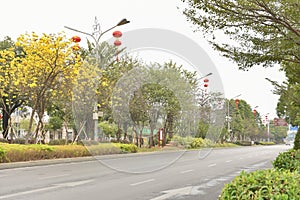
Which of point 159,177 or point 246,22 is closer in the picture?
point 246,22

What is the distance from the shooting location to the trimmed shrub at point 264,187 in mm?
5570

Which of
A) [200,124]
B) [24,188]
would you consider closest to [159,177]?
[24,188]

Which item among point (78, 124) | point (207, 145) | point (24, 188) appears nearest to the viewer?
point (24, 188)

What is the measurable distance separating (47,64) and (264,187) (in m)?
22.6

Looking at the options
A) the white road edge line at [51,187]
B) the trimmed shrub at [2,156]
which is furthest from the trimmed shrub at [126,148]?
the white road edge line at [51,187]

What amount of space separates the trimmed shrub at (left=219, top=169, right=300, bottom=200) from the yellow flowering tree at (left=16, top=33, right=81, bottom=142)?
21349mm

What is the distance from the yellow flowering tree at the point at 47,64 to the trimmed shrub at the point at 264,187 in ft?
70.0

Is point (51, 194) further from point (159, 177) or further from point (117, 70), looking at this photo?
point (117, 70)

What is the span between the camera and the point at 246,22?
391 inches

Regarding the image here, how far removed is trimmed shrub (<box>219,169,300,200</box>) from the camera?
219 inches

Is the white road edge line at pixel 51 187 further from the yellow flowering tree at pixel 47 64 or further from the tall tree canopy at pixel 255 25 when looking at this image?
the yellow flowering tree at pixel 47 64

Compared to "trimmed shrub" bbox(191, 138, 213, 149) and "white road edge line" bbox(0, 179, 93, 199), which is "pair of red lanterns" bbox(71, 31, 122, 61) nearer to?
"white road edge line" bbox(0, 179, 93, 199)

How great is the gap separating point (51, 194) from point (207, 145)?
50.4m

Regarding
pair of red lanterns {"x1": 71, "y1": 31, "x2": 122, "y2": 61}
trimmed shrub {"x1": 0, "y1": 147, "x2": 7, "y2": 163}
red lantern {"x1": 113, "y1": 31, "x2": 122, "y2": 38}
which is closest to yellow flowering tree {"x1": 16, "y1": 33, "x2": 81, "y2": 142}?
pair of red lanterns {"x1": 71, "y1": 31, "x2": 122, "y2": 61}
